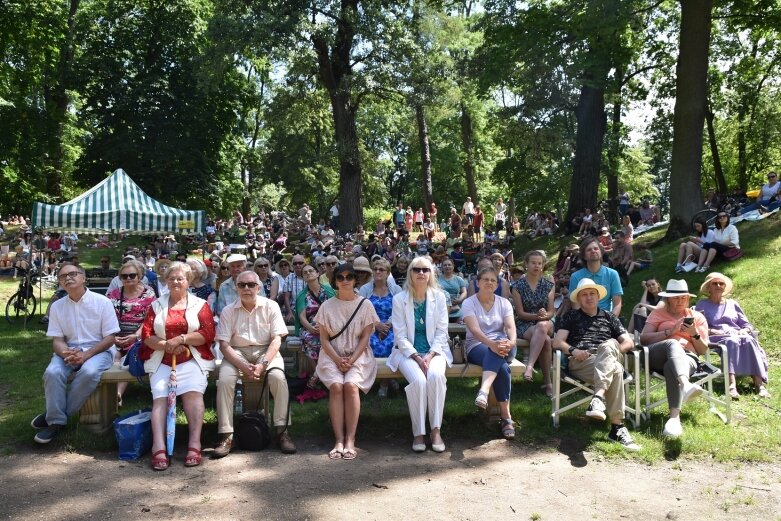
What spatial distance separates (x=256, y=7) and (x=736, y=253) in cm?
1469

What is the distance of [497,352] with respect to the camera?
571 cm

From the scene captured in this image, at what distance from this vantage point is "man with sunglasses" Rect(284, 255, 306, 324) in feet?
28.9

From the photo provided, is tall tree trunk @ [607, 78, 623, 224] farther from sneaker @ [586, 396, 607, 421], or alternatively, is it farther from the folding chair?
sneaker @ [586, 396, 607, 421]

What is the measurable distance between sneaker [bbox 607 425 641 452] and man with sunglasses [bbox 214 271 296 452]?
2523mm

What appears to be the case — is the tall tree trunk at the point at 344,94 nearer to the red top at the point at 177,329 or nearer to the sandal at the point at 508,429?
the red top at the point at 177,329

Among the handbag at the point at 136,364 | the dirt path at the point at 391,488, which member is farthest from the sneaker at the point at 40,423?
the handbag at the point at 136,364

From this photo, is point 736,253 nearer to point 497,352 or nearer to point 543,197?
point 497,352

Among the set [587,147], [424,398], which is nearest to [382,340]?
[424,398]

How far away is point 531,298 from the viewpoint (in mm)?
7117

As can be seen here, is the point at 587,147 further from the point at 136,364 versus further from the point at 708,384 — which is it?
the point at 136,364

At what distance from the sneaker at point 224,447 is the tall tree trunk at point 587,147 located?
1567cm

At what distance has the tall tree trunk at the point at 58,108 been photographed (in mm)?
27094

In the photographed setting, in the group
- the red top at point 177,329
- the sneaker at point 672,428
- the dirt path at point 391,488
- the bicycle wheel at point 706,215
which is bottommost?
the dirt path at point 391,488

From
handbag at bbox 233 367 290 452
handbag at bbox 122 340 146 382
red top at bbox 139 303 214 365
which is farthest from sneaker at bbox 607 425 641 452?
handbag at bbox 122 340 146 382
